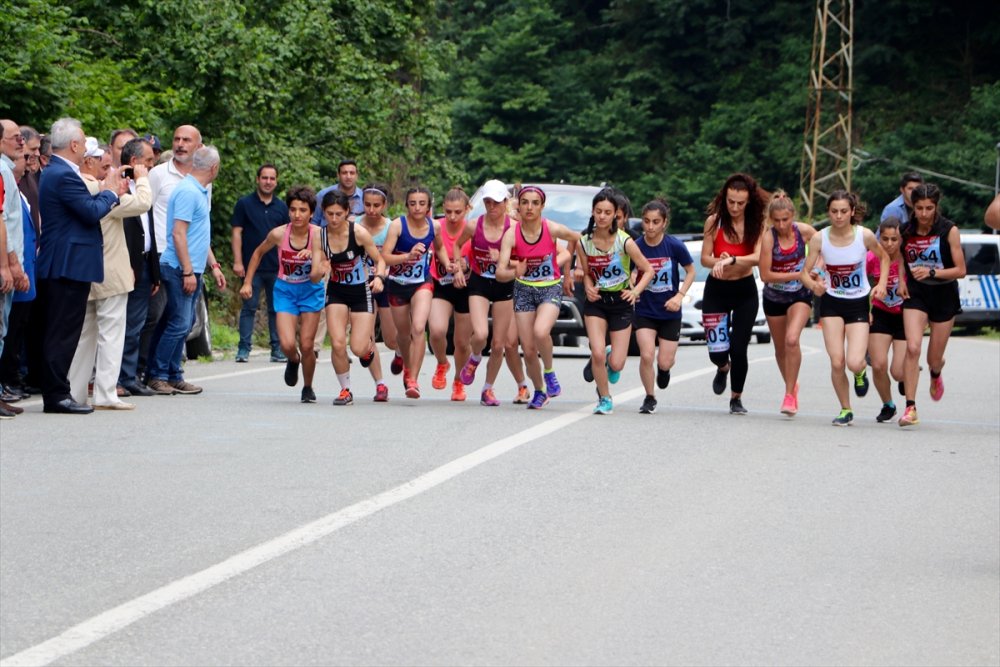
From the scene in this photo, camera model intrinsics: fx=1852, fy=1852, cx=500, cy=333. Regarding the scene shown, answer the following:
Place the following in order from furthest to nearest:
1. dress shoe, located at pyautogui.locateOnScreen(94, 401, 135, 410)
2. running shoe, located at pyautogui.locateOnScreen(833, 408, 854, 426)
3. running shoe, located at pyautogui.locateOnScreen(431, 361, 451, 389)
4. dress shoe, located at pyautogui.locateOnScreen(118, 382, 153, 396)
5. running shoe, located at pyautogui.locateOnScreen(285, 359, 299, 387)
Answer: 1. running shoe, located at pyautogui.locateOnScreen(431, 361, 451, 389)
2. dress shoe, located at pyautogui.locateOnScreen(118, 382, 153, 396)
3. running shoe, located at pyautogui.locateOnScreen(285, 359, 299, 387)
4. running shoe, located at pyautogui.locateOnScreen(833, 408, 854, 426)
5. dress shoe, located at pyautogui.locateOnScreen(94, 401, 135, 410)

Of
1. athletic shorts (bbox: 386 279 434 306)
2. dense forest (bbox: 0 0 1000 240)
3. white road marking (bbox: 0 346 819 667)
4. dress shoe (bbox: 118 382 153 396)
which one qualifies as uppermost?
dense forest (bbox: 0 0 1000 240)

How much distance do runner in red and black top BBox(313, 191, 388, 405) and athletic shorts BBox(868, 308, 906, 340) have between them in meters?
3.66

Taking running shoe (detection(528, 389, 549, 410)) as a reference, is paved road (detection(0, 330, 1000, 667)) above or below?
below

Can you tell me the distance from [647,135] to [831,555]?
207ft

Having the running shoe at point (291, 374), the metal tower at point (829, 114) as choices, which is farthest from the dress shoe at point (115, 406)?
the metal tower at point (829, 114)

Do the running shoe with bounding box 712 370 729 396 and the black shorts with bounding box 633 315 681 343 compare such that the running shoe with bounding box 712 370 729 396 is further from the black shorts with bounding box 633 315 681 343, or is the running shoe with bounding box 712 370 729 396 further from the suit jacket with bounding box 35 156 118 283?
the suit jacket with bounding box 35 156 118 283

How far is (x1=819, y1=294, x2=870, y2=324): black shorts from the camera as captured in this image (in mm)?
13273

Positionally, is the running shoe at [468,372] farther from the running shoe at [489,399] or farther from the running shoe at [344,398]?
the running shoe at [344,398]

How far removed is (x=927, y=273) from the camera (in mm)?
13164

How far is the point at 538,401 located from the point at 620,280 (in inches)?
43.5

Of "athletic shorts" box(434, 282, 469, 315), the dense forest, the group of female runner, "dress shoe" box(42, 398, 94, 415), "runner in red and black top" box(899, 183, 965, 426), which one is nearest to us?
"dress shoe" box(42, 398, 94, 415)

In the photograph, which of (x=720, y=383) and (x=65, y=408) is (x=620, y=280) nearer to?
(x=720, y=383)

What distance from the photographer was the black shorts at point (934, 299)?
1329 cm

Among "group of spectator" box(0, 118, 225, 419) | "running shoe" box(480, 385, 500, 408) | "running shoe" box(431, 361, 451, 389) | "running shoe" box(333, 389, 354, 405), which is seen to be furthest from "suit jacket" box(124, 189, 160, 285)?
"running shoe" box(480, 385, 500, 408)
